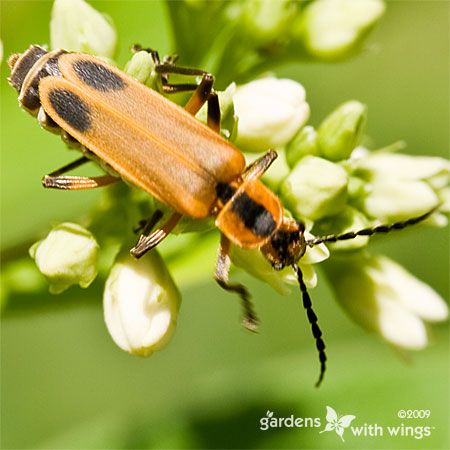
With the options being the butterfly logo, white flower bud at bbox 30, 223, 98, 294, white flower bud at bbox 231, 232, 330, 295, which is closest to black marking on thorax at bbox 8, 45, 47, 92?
white flower bud at bbox 30, 223, 98, 294

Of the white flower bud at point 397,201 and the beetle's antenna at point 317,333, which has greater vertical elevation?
the white flower bud at point 397,201

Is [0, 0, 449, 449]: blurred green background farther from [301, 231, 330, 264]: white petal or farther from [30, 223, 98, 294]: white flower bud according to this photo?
[301, 231, 330, 264]: white petal

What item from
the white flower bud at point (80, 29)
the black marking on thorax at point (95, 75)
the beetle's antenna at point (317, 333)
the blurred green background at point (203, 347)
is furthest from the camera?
the blurred green background at point (203, 347)

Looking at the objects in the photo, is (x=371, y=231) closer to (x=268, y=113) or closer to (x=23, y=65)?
(x=268, y=113)

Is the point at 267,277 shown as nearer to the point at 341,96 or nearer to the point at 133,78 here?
the point at 133,78

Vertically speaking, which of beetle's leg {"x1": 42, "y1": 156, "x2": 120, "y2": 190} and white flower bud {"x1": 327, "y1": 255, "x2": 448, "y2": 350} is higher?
beetle's leg {"x1": 42, "y1": 156, "x2": 120, "y2": 190}

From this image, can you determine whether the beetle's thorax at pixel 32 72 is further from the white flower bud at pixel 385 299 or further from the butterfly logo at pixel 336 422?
the butterfly logo at pixel 336 422

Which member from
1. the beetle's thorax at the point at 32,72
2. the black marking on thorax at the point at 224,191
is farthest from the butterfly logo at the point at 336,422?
the beetle's thorax at the point at 32,72
